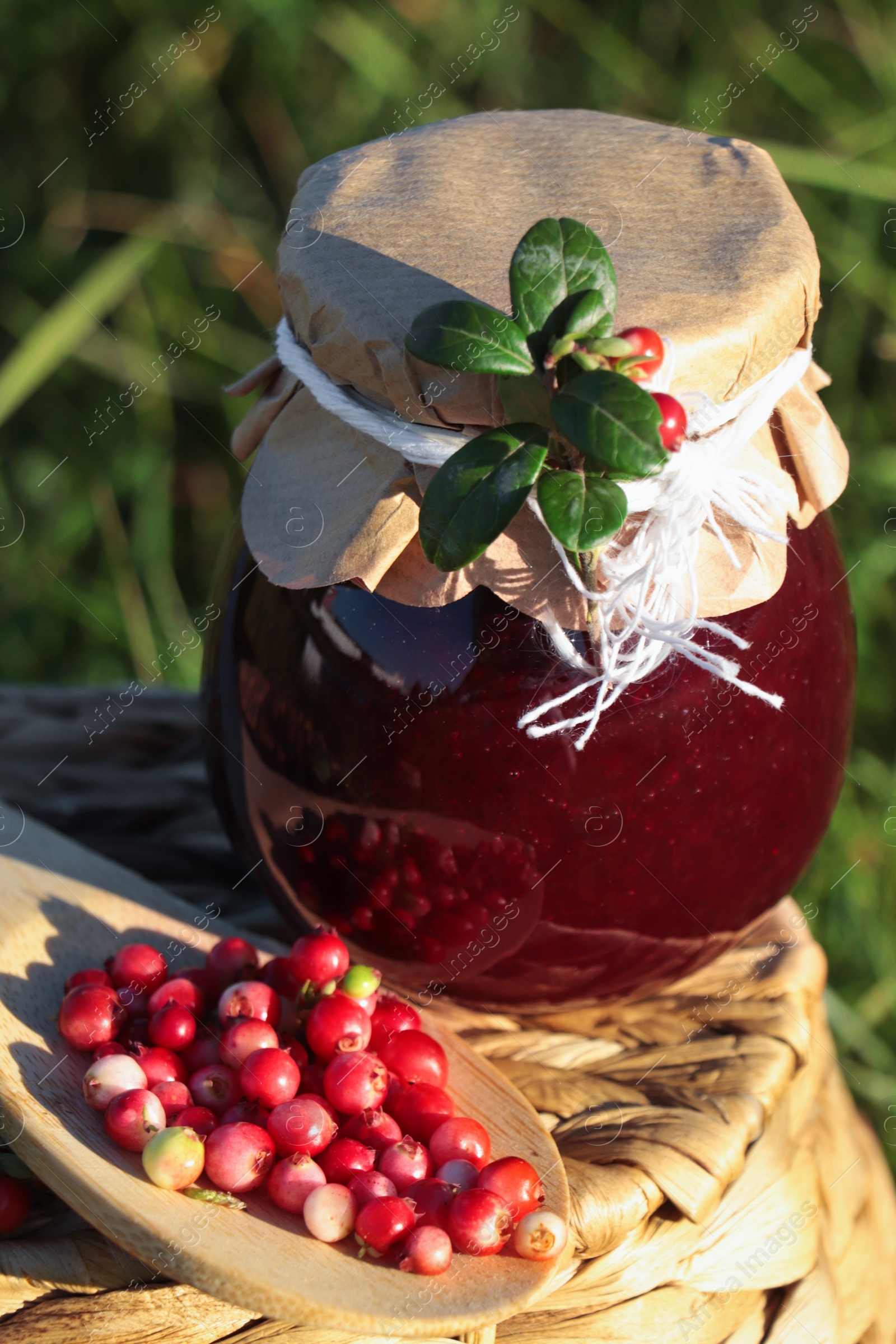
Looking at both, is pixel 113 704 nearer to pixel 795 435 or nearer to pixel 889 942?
pixel 795 435

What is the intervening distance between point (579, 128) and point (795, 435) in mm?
284

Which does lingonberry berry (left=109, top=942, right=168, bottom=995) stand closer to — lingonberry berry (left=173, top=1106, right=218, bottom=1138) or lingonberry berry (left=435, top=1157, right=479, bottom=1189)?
lingonberry berry (left=173, top=1106, right=218, bottom=1138)

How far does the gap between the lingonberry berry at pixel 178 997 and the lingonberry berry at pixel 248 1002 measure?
23mm

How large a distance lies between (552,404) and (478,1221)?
0.45 metres

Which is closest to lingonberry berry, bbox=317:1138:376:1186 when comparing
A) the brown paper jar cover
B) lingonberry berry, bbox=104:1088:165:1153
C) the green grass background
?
lingonberry berry, bbox=104:1088:165:1153

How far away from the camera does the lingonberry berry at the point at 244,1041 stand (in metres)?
0.81

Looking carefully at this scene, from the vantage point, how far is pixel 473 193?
2.62ft

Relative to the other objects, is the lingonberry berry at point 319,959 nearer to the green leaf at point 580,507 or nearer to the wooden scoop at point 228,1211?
the wooden scoop at point 228,1211

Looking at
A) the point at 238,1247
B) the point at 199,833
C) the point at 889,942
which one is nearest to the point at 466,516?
the point at 238,1247

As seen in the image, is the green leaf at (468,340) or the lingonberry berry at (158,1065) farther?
the lingonberry berry at (158,1065)

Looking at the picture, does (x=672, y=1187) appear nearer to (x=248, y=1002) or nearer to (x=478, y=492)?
(x=248, y=1002)

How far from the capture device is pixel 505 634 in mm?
735

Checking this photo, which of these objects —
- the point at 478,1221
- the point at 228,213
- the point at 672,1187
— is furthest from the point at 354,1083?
the point at 228,213

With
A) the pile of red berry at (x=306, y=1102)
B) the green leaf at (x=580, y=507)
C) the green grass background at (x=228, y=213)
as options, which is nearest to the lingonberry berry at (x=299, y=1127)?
the pile of red berry at (x=306, y=1102)
